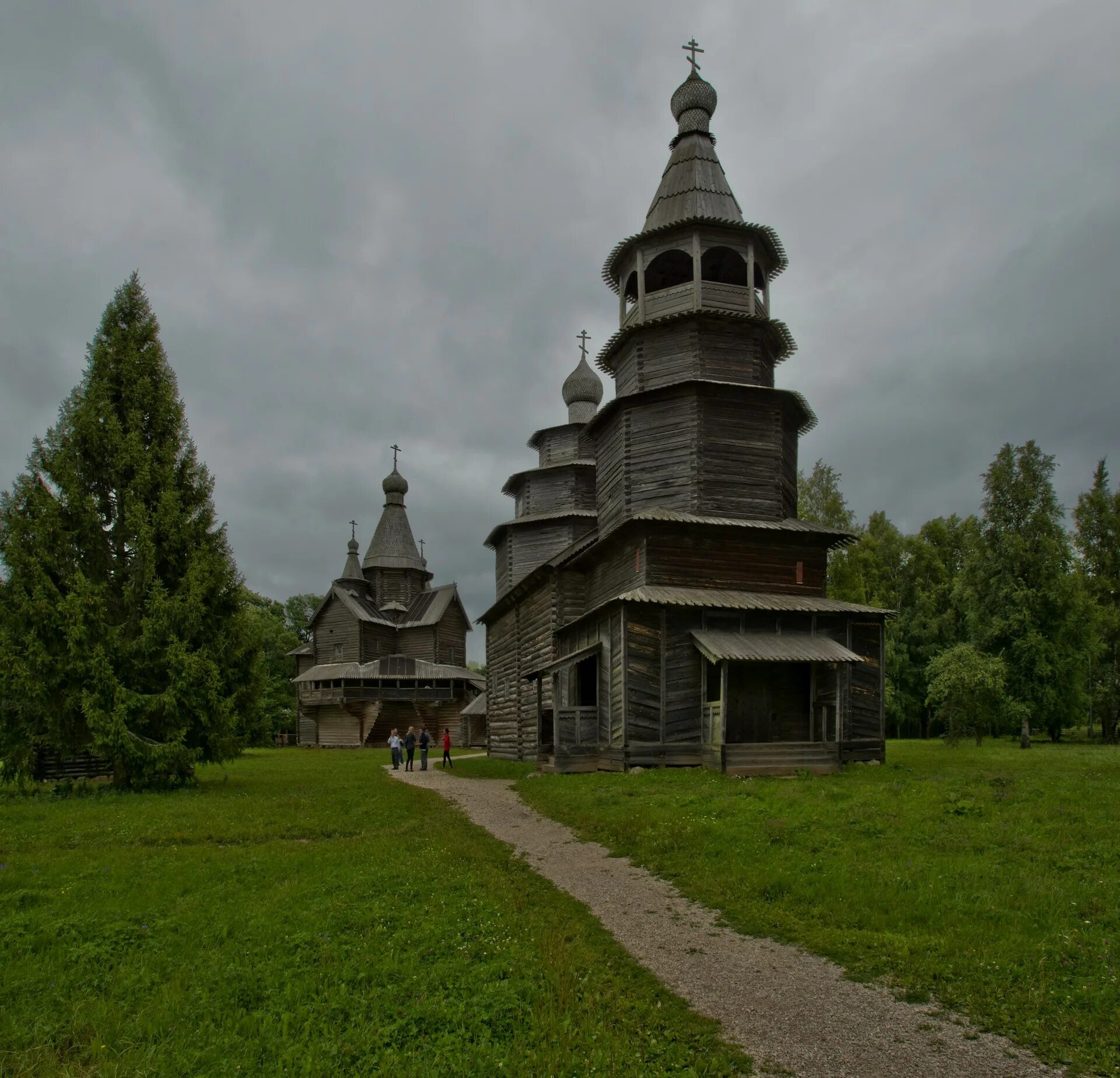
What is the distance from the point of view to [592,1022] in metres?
5.38

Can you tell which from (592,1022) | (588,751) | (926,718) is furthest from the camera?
(926,718)

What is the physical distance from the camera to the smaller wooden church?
5072 cm

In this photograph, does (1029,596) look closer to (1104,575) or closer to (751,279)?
(1104,575)

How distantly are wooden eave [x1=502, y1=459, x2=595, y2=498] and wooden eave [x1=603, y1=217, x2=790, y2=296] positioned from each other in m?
12.1

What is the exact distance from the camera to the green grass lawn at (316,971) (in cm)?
503

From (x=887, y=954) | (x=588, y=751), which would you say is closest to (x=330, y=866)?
(x=887, y=954)

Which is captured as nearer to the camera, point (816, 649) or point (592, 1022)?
point (592, 1022)

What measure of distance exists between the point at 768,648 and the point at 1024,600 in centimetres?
2210

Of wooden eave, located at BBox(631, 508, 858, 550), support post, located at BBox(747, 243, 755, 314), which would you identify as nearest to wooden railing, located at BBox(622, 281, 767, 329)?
support post, located at BBox(747, 243, 755, 314)

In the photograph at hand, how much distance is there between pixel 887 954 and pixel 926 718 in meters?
50.9

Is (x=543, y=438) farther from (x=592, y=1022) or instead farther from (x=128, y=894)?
(x=592, y=1022)

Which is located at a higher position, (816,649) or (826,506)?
(826,506)

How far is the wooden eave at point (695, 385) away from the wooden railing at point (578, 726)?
912cm

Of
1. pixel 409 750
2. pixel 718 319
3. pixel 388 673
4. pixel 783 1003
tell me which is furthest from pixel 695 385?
pixel 388 673
